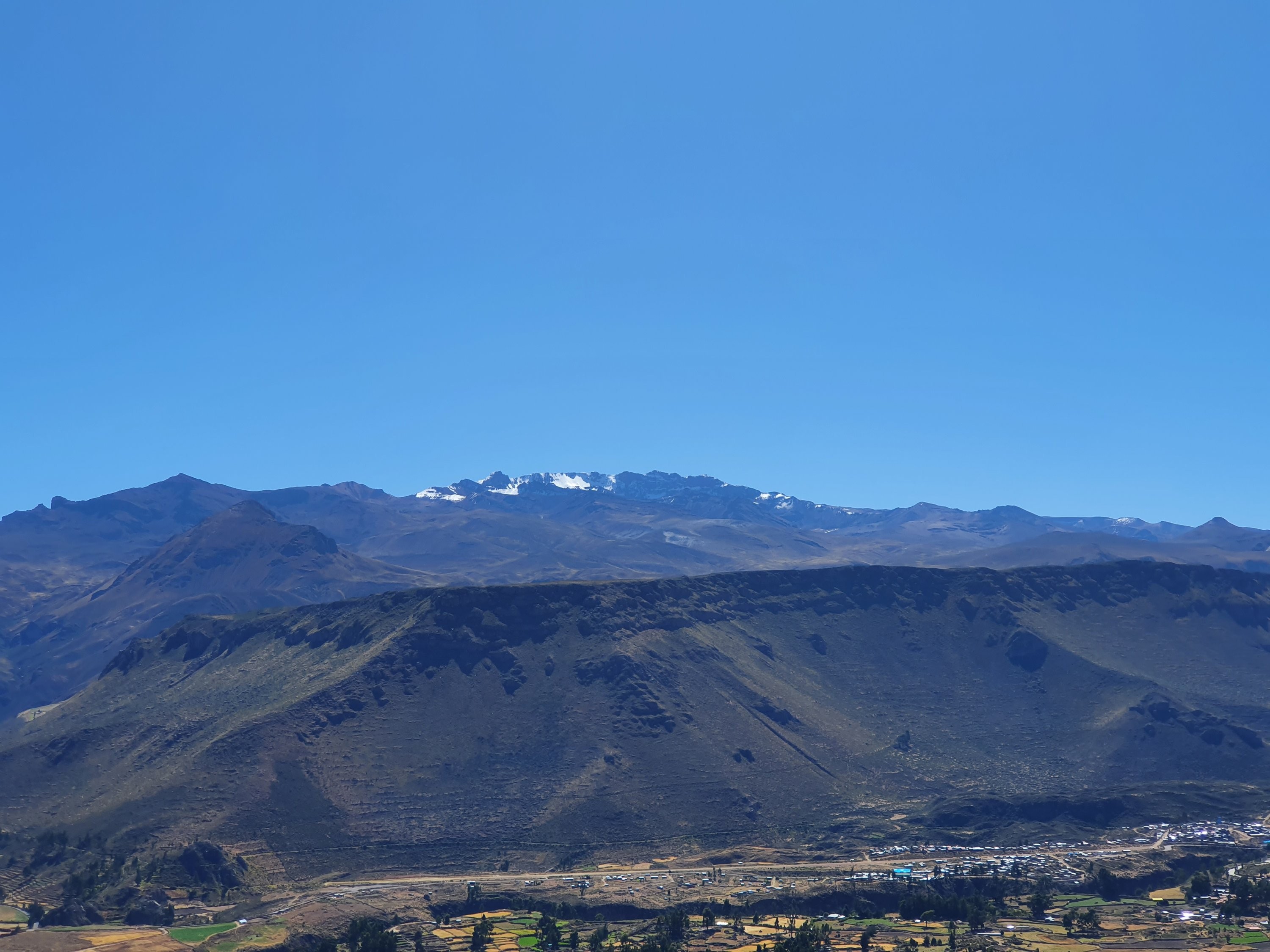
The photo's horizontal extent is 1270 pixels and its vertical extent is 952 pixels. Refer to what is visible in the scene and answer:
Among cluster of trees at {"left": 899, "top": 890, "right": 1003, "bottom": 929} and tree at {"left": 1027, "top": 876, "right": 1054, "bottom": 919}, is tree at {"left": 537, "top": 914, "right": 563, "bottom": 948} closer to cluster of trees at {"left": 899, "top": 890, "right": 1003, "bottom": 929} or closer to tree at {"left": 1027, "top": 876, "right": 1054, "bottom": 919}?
cluster of trees at {"left": 899, "top": 890, "right": 1003, "bottom": 929}

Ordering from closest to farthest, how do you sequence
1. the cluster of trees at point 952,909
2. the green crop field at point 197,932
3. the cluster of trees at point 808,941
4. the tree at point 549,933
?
the cluster of trees at point 808,941 < the tree at point 549,933 < the green crop field at point 197,932 < the cluster of trees at point 952,909

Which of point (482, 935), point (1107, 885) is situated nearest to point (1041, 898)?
point (1107, 885)

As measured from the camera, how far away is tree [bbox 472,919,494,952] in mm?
114000

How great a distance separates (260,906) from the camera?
131 metres

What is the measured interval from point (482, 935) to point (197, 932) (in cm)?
2769

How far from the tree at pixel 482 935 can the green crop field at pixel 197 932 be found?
16.5 metres

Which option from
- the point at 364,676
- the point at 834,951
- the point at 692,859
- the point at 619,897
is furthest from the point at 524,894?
the point at 364,676

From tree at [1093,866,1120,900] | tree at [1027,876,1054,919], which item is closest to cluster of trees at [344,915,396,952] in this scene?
tree at [1027,876,1054,919]

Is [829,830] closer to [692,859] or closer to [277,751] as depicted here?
[692,859]

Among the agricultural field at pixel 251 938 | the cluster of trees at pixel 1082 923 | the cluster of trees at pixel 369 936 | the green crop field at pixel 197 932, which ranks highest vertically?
the cluster of trees at pixel 369 936

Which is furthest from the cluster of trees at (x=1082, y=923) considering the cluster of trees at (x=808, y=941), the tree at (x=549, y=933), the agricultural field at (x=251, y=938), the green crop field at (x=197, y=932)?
the green crop field at (x=197, y=932)

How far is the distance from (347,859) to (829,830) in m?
59.8

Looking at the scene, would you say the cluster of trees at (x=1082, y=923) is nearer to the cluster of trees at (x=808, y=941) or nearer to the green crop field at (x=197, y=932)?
the cluster of trees at (x=808, y=941)

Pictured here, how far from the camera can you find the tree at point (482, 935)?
114000mm
